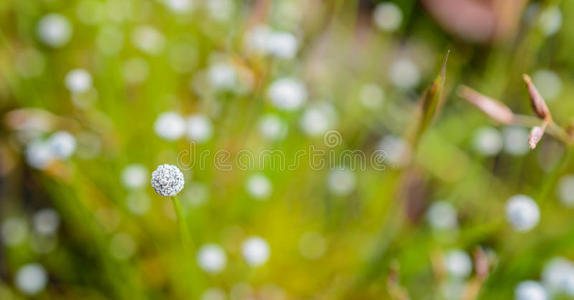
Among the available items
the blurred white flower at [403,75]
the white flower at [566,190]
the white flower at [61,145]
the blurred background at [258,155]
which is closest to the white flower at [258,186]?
the blurred background at [258,155]

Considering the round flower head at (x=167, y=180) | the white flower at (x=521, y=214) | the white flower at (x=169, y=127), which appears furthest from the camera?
the white flower at (x=169, y=127)

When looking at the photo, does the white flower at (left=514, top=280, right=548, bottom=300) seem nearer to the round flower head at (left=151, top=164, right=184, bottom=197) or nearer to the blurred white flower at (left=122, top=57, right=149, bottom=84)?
the round flower head at (left=151, top=164, right=184, bottom=197)

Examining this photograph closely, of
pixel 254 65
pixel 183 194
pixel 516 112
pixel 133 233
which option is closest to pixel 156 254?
pixel 133 233

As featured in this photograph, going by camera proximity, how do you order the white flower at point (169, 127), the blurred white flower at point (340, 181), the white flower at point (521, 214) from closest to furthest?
the white flower at point (521, 214) < the white flower at point (169, 127) < the blurred white flower at point (340, 181)

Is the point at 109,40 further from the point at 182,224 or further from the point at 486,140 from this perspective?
the point at 486,140

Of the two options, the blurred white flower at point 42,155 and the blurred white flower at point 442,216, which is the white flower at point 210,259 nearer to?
the blurred white flower at point 42,155

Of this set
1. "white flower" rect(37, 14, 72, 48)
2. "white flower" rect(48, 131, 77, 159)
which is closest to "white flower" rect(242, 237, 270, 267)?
"white flower" rect(48, 131, 77, 159)

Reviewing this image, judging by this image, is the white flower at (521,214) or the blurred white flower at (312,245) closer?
the white flower at (521,214)

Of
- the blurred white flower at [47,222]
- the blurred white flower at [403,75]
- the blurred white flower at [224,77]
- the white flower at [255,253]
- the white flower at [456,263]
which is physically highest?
the blurred white flower at [224,77]
